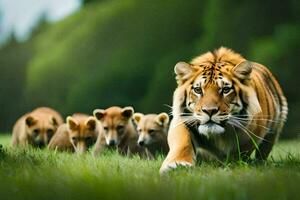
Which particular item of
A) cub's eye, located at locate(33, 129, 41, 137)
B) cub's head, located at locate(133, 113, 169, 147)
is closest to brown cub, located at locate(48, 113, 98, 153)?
cub's head, located at locate(133, 113, 169, 147)

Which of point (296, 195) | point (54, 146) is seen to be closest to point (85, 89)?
point (54, 146)

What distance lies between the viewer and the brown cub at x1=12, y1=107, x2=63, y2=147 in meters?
7.11

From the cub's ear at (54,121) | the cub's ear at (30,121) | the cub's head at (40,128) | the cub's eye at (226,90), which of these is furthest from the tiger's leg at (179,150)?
the cub's ear at (30,121)

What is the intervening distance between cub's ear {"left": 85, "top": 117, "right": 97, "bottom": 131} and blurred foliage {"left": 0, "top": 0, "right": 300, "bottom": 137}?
0.52ft

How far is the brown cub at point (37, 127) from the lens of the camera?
280 inches

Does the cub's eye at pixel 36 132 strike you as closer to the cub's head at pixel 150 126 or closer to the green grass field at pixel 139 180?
the cub's head at pixel 150 126

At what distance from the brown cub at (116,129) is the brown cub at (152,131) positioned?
0.26ft

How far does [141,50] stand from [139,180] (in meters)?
2.49

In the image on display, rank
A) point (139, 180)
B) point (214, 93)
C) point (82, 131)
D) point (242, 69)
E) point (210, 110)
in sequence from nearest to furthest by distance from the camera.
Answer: point (139, 180), point (210, 110), point (214, 93), point (242, 69), point (82, 131)

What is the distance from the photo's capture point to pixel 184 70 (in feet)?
17.1

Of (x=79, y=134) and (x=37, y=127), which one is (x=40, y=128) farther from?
(x=79, y=134)

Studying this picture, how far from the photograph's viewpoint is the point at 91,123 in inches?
258

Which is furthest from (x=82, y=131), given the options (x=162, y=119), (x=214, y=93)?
(x=214, y=93)

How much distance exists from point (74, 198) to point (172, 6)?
2.85 metres
